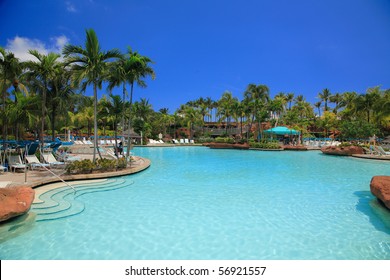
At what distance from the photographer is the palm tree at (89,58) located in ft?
34.9

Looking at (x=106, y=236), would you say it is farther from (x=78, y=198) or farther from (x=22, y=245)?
(x=78, y=198)

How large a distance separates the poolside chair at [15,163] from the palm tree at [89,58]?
113 inches

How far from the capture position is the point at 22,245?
4.44m

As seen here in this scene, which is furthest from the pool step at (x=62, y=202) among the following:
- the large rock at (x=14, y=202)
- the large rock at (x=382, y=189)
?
the large rock at (x=382, y=189)

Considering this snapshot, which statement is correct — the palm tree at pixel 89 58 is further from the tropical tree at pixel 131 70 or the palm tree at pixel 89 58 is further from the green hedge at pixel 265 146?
the green hedge at pixel 265 146

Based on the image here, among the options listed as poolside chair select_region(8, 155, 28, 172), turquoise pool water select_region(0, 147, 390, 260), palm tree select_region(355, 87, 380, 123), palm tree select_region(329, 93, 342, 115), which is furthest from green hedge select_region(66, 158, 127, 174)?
palm tree select_region(329, 93, 342, 115)

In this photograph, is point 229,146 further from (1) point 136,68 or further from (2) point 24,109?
(2) point 24,109

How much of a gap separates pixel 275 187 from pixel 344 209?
2.86m

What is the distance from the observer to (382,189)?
6.67 metres

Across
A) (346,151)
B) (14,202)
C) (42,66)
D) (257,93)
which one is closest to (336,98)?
(257,93)

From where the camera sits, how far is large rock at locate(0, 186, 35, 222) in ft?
16.9

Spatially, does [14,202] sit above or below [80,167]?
below

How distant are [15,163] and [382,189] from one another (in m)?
13.2
